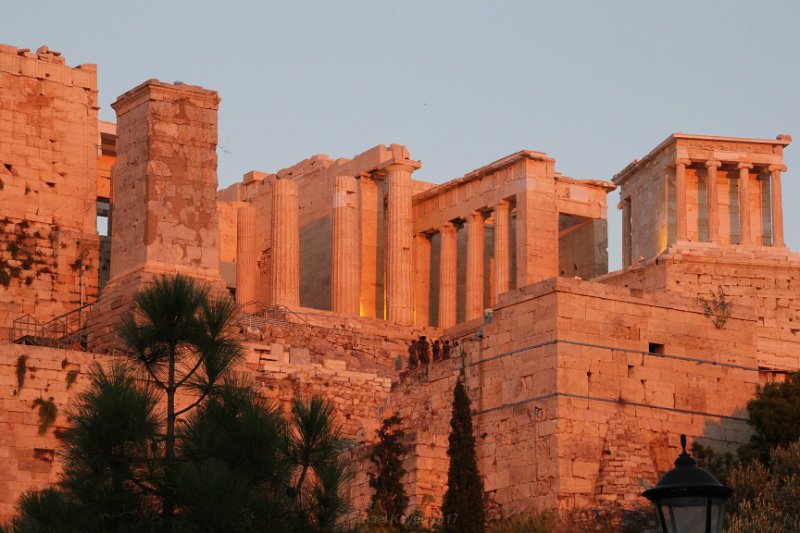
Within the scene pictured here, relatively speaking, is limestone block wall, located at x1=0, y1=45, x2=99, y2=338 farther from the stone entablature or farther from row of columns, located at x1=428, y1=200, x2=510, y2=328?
the stone entablature

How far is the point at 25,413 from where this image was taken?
109 feet

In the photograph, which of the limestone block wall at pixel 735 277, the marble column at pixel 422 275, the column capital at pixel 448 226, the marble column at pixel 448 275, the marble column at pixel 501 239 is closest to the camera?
the limestone block wall at pixel 735 277

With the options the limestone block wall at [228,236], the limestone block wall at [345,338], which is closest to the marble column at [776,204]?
the limestone block wall at [345,338]

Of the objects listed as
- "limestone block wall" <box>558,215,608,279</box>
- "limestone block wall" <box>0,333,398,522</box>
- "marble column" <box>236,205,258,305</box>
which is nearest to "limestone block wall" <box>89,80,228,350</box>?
"limestone block wall" <box>0,333,398,522</box>

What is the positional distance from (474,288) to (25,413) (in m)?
22.2

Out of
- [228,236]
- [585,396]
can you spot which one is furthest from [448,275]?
[585,396]

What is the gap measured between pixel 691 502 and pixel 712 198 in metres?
34.1

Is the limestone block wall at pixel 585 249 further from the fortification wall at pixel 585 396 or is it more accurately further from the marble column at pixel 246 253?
the fortification wall at pixel 585 396

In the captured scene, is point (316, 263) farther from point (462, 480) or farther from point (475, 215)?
point (462, 480)

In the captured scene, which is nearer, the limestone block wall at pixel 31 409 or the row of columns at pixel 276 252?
the limestone block wall at pixel 31 409

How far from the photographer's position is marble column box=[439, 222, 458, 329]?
53.7m

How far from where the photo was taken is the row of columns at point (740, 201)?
49.0m

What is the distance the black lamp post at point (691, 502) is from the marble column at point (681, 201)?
33426 millimetres

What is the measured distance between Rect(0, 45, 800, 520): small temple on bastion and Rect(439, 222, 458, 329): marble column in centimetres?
9
